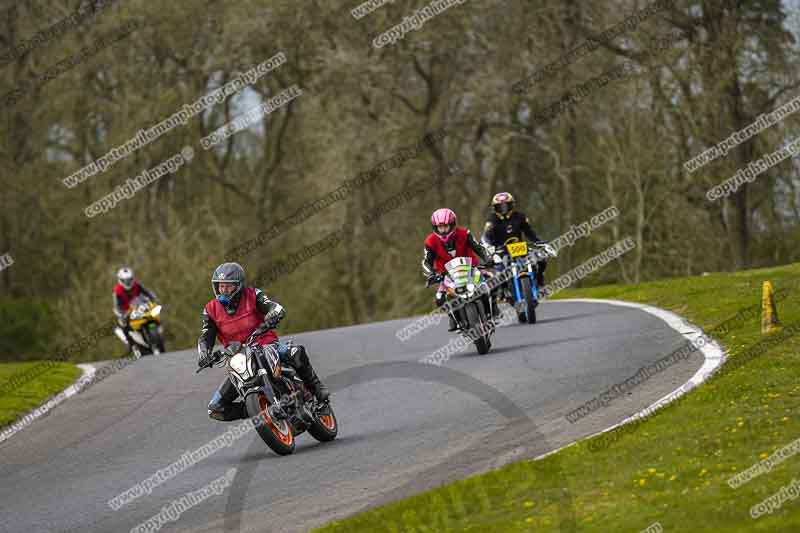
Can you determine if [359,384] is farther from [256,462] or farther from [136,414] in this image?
[256,462]

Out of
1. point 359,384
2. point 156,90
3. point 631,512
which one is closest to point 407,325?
point 359,384

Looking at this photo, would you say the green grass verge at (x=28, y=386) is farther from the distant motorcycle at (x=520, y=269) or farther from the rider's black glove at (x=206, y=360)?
the distant motorcycle at (x=520, y=269)

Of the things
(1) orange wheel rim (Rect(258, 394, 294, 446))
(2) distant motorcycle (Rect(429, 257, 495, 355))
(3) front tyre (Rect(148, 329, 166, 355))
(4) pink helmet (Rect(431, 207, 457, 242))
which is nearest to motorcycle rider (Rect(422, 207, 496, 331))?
(4) pink helmet (Rect(431, 207, 457, 242))

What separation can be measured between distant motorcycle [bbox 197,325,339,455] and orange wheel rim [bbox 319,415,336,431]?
3cm

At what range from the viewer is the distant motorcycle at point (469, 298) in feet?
55.6

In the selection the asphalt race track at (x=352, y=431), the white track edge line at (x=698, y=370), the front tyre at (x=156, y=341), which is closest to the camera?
the asphalt race track at (x=352, y=431)

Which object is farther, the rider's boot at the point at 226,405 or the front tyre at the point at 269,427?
the rider's boot at the point at 226,405

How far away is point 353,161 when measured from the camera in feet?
147

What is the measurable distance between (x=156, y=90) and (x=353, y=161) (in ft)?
28.9

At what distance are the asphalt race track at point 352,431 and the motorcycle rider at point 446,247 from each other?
1161mm

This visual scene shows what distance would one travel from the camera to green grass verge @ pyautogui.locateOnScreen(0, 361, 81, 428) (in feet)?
60.9

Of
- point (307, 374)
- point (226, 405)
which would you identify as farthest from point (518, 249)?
point (226, 405)

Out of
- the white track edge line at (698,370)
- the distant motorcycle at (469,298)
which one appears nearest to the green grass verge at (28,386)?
the distant motorcycle at (469,298)

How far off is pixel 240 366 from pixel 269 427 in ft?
1.99
